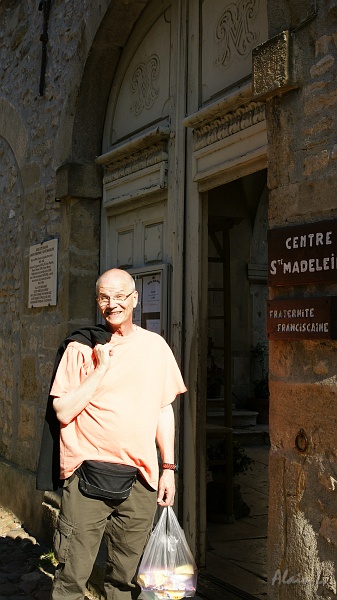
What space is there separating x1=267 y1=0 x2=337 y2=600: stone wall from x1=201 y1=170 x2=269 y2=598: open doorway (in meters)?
1.12

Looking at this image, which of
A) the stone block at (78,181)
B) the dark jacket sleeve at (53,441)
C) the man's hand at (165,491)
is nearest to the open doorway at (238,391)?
the stone block at (78,181)

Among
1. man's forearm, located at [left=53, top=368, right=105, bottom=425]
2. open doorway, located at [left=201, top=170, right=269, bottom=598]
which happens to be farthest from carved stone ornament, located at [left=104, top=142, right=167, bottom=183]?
man's forearm, located at [left=53, top=368, right=105, bottom=425]

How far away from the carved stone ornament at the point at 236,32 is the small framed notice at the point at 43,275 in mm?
2004

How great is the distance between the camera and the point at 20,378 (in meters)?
6.10

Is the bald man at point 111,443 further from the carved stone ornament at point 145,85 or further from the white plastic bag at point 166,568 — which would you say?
the carved stone ornament at point 145,85

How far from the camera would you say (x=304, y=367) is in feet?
9.70

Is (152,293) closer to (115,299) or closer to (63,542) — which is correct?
(115,299)

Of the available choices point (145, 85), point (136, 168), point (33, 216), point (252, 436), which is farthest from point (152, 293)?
point (252, 436)

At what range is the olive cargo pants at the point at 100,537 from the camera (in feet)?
9.62

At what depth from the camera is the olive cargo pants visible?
293 centimetres

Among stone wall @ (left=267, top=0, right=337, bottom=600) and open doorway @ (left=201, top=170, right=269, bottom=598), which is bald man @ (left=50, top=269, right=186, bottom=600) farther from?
open doorway @ (left=201, top=170, right=269, bottom=598)

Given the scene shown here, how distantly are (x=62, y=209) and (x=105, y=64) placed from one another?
3.68ft

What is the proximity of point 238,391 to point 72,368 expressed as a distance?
20.4 feet

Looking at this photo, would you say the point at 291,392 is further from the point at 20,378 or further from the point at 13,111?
the point at 13,111
